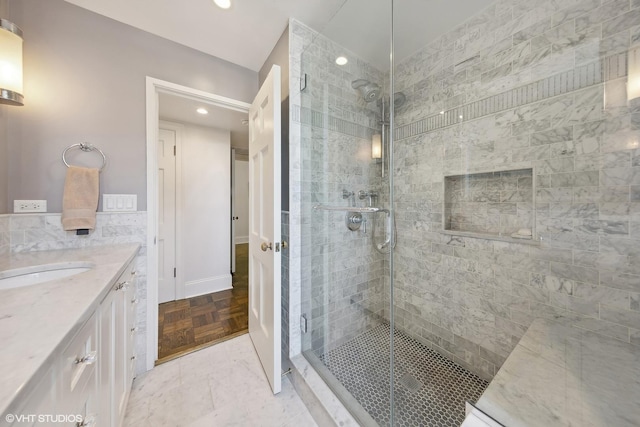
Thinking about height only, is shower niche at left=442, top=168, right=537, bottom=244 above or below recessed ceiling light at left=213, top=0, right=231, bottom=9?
below

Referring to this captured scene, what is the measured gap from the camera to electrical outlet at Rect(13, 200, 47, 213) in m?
1.24

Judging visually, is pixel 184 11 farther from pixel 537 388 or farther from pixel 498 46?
pixel 537 388

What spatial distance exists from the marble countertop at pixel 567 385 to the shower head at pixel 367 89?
1740 millimetres

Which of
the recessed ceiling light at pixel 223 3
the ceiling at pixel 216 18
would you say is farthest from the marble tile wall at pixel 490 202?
the recessed ceiling light at pixel 223 3

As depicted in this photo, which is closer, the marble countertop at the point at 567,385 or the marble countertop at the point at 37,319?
the marble countertop at the point at 37,319

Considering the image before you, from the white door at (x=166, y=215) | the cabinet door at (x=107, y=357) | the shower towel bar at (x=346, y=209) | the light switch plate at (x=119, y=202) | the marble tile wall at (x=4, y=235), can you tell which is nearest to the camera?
the cabinet door at (x=107, y=357)

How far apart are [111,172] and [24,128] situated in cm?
42

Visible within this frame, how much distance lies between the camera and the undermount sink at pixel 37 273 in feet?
2.99

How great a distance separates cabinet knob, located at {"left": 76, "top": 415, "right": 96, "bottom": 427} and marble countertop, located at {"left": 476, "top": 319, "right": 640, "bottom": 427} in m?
1.12

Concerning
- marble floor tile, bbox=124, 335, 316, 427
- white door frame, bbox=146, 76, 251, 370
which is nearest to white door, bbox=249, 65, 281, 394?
marble floor tile, bbox=124, 335, 316, 427

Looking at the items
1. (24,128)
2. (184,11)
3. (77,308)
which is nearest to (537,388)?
(77,308)

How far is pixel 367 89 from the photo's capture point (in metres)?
1.73

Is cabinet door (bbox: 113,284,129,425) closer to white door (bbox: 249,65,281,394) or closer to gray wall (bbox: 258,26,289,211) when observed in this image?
white door (bbox: 249,65,281,394)

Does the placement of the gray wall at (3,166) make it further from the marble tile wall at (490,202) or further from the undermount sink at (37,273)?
the marble tile wall at (490,202)
